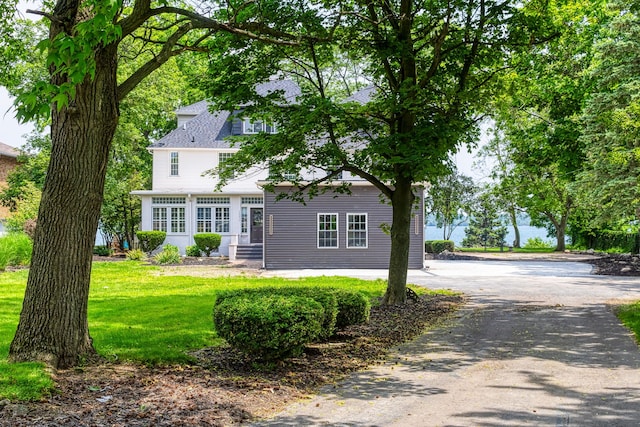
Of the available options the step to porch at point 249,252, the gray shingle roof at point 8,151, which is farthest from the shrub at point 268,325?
the gray shingle roof at point 8,151

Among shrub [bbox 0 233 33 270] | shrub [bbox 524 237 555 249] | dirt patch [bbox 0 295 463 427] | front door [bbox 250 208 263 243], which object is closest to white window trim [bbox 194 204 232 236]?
front door [bbox 250 208 263 243]

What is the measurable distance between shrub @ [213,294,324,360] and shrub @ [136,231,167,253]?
82.6ft

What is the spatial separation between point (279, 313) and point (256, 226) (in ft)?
86.0

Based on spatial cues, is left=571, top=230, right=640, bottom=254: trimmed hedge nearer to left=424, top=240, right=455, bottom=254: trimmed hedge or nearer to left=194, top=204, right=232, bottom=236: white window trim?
left=424, top=240, right=455, bottom=254: trimmed hedge

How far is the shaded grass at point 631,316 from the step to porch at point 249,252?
64.9 feet

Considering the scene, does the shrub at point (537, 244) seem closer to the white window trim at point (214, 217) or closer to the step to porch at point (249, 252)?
the step to porch at point (249, 252)

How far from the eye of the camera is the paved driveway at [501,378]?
582 cm

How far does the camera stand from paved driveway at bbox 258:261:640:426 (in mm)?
5824

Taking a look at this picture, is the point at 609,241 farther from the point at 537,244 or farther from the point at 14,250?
the point at 14,250

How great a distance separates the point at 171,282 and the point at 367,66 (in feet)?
29.0

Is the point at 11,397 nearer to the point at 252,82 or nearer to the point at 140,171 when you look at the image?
the point at 252,82

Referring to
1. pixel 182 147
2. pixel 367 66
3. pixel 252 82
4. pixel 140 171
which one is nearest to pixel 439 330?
pixel 252 82

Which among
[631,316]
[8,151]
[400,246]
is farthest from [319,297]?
[8,151]

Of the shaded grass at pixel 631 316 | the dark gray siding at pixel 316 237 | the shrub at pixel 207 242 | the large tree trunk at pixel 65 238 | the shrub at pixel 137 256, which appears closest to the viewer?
the large tree trunk at pixel 65 238
